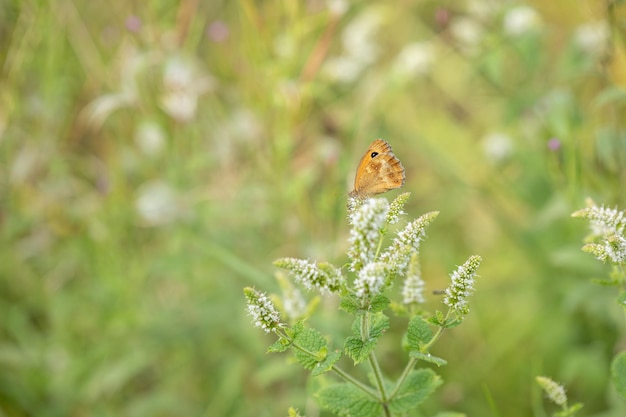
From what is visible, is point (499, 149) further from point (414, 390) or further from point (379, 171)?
point (414, 390)

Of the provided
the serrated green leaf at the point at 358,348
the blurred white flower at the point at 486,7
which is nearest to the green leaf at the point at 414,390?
the serrated green leaf at the point at 358,348

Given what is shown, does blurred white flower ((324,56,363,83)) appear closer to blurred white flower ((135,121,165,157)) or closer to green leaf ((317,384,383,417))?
blurred white flower ((135,121,165,157))

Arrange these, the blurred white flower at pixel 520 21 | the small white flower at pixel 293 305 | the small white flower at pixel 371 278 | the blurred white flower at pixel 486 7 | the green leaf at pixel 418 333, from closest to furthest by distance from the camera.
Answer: the small white flower at pixel 371 278 < the green leaf at pixel 418 333 < the small white flower at pixel 293 305 < the blurred white flower at pixel 520 21 < the blurred white flower at pixel 486 7

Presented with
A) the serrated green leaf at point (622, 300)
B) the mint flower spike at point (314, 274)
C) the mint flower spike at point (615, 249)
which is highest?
the mint flower spike at point (314, 274)

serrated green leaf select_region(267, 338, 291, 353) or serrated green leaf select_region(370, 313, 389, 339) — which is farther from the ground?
serrated green leaf select_region(370, 313, 389, 339)

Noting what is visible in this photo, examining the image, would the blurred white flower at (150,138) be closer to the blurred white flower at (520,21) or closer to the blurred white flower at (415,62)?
the blurred white flower at (415,62)

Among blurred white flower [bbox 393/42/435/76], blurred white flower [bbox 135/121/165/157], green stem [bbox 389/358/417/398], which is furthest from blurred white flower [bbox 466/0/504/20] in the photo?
green stem [bbox 389/358/417/398]
